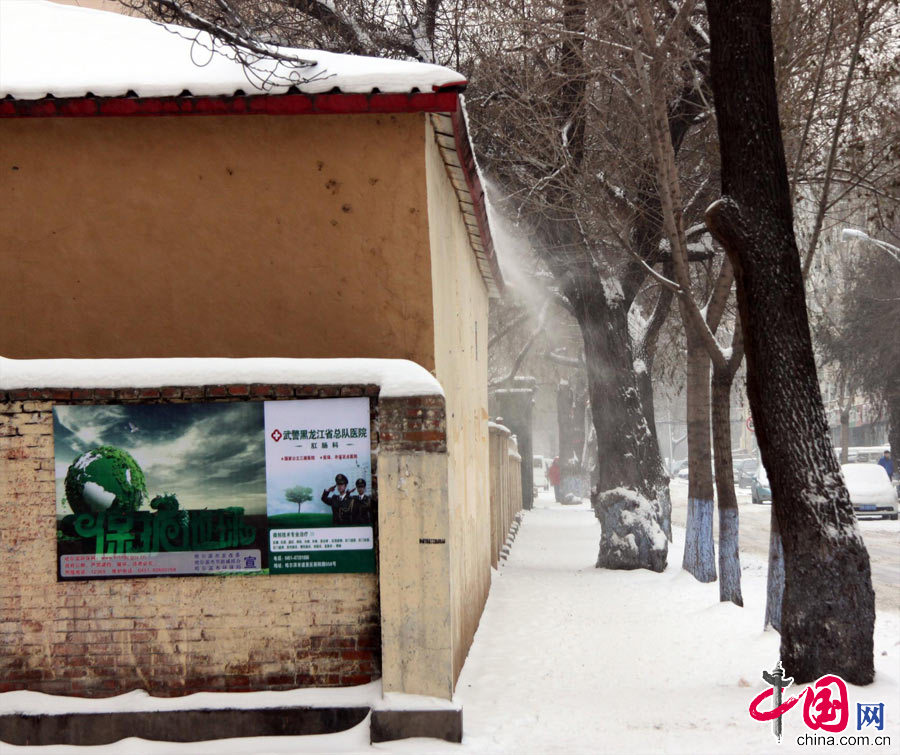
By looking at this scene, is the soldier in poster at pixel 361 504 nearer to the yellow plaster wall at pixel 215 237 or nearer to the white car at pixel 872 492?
the yellow plaster wall at pixel 215 237

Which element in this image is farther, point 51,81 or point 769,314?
point 769,314

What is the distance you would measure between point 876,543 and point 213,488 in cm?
1638

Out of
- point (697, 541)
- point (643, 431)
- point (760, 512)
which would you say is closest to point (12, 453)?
point (697, 541)

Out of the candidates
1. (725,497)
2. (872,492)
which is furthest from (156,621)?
(872,492)

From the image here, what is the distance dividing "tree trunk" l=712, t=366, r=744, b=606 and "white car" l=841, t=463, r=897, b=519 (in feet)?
45.5

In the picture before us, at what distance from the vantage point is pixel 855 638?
709cm

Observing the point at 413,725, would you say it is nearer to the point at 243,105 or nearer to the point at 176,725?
the point at 176,725

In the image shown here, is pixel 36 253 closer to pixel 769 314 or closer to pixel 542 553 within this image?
pixel 769 314

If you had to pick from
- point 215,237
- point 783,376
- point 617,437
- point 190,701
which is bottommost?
point 190,701

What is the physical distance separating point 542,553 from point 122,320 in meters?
13.8

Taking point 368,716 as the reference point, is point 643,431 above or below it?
above

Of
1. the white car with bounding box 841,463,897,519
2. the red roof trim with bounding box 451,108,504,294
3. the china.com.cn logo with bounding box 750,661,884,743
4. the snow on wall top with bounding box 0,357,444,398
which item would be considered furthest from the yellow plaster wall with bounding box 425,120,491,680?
the white car with bounding box 841,463,897,519

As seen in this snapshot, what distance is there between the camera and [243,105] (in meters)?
6.76

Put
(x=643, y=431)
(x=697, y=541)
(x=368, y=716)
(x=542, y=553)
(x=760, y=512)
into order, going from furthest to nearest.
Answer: (x=760, y=512), (x=542, y=553), (x=643, y=431), (x=697, y=541), (x=368, y=716)
